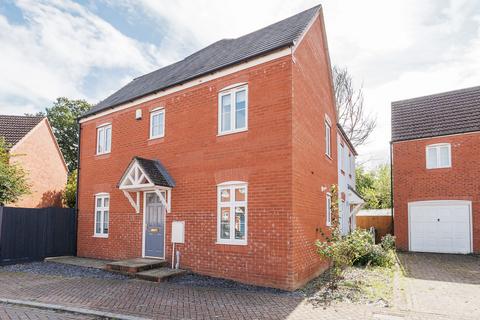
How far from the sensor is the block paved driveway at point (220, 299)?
721 centimetres

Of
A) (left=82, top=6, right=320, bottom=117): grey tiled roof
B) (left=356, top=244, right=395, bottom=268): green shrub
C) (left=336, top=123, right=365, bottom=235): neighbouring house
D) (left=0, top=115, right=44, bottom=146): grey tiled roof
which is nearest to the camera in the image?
(left=82, top=6, right=320, bottom=117): grey tiled roof

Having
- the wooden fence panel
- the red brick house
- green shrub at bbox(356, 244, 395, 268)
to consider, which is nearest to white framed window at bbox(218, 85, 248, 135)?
the red brick house

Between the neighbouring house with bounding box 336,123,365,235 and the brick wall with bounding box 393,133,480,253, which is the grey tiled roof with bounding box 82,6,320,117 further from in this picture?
the brick wall with bounding box 393,133,480,253

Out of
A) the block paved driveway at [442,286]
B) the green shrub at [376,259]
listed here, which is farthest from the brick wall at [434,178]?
the green shrub at [376,259]

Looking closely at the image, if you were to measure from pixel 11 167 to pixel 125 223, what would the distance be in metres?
7.74

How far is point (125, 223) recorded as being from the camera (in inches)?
525

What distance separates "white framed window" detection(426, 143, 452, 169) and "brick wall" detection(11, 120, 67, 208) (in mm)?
22425

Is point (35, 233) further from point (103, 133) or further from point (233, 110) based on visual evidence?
point (233, 110)

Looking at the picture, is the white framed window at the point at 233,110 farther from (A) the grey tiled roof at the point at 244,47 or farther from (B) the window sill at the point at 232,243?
(B) the window sill at the point at 232,243

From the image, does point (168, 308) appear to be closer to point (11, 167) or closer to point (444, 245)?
point (11, 167)

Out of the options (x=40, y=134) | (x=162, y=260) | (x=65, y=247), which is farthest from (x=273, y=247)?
(x=40, y=134)

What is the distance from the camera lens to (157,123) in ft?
43.0

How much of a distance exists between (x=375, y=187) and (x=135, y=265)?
105ft

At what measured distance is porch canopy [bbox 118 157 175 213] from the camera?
11.5 metres
